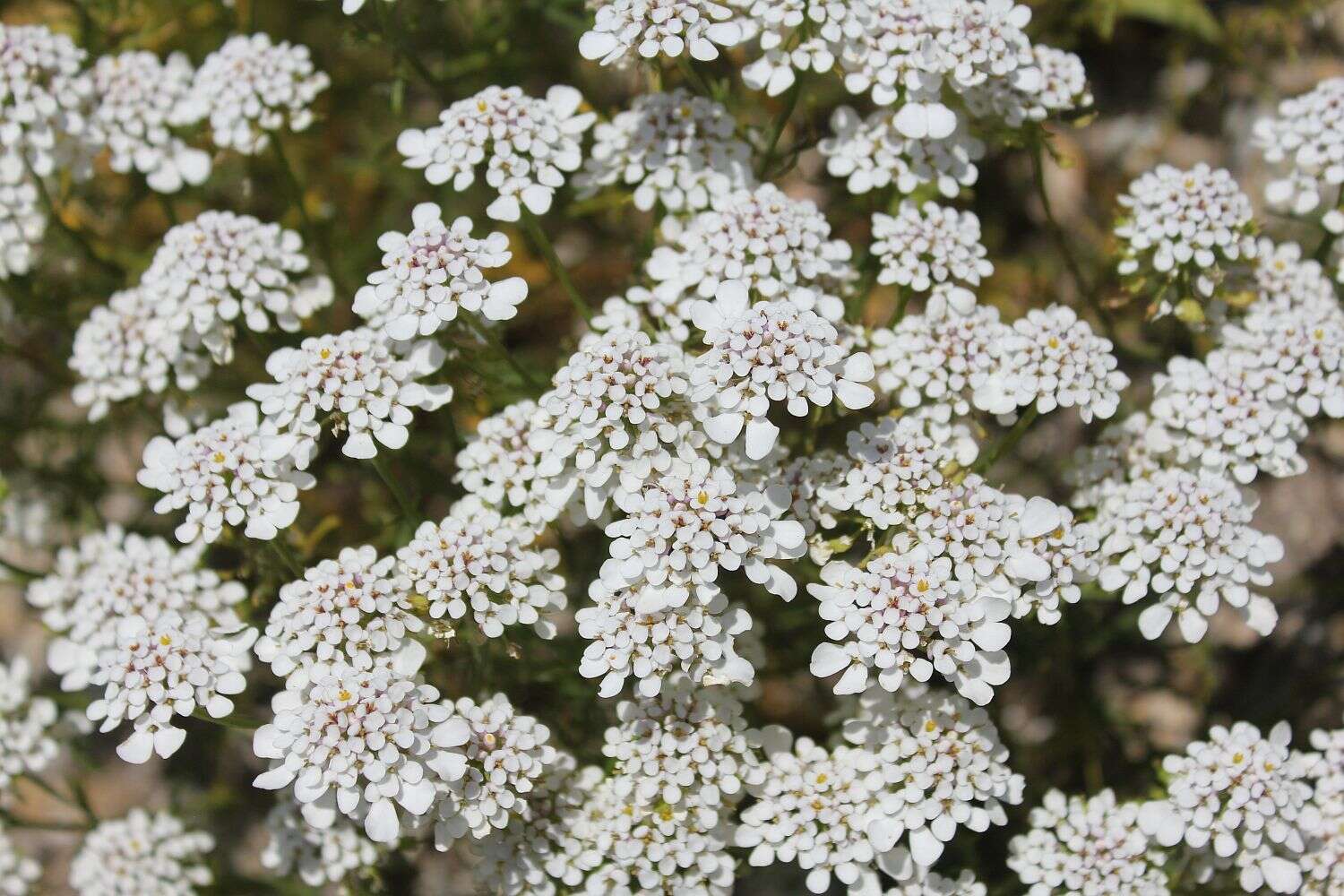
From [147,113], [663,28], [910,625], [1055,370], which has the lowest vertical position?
[910,625]

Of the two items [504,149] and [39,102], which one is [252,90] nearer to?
[39,102]

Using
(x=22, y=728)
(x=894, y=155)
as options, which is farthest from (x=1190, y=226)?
(x=22, y=728)

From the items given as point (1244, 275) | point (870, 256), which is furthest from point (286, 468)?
point (1244, 275)

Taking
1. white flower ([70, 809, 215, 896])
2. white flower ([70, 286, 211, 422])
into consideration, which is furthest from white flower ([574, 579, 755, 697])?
white flower ([70, 809, 215, 896])

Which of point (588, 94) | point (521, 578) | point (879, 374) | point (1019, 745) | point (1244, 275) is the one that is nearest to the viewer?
point (521, 578)

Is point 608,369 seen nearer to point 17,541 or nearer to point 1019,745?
point 1019,745

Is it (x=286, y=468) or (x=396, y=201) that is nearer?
(x=286, y=468)

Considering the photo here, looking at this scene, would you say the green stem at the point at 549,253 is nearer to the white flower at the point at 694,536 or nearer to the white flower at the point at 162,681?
the white flower at the point at 694,536
